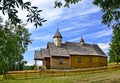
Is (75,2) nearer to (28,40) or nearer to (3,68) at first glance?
(3,68)

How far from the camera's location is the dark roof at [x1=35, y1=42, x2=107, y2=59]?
57.0 m

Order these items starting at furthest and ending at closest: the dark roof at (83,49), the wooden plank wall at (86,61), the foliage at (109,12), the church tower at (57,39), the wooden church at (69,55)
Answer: the church tower at (57,39) → the dark roof at (83,49) → the wooden plank wall at (86,61) → the wooden church at (69,55) → the foliage at (109,12)

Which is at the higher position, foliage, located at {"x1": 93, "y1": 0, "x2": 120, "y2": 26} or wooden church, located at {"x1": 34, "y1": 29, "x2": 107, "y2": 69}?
foliage, located at {"x1": 93, "y1": 0, "x2": 120, "y2": 26}

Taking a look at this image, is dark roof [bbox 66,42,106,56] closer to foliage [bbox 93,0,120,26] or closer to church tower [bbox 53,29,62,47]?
church tower [bbox 53,29,62,47]

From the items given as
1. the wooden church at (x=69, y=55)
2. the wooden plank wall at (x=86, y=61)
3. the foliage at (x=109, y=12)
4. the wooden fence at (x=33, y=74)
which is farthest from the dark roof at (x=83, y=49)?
the foliage at (x=109, y=12)

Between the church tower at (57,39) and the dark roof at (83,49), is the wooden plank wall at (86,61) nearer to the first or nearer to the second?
the dark roof at (83,49)

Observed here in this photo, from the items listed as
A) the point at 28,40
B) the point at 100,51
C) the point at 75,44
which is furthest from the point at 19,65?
the point at 100,51

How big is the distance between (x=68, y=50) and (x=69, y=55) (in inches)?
49.7

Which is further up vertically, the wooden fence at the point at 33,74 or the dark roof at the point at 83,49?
the dark roof at the point at 83,49

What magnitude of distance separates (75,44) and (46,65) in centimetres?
758

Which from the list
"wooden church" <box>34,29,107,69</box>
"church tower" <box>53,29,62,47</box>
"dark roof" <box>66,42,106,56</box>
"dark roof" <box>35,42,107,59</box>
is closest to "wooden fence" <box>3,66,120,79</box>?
"wooden church" <box>34,29,107,69</box>

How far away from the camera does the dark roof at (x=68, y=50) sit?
187 feet

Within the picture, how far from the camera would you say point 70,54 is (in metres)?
56.6

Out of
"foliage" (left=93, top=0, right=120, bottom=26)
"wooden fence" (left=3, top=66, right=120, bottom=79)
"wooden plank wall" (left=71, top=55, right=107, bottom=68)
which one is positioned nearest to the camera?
"foliage" (left=93, top=0, right=120, bottom=26)
